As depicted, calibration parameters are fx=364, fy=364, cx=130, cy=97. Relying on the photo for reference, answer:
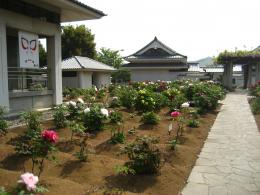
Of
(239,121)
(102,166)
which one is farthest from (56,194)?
(239,121)

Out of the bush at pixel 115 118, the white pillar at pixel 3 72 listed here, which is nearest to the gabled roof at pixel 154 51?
the white pillar at pixel 3 72

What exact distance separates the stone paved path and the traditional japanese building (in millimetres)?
31073

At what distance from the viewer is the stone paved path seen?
606 centimetres

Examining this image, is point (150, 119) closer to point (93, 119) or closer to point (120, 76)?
point (93, 119)

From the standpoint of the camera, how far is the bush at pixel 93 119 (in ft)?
29.5

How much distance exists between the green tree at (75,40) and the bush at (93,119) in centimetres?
3804

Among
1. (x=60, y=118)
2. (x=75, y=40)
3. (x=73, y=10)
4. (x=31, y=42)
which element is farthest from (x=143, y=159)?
(x=75, y=40)

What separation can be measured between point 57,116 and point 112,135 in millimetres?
1501

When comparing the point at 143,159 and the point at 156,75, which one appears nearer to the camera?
the point at 143,159

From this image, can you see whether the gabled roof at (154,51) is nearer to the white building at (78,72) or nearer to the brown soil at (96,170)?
the white building at (78,72)

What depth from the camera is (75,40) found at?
1847 inches

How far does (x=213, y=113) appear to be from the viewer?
16031 millimetres

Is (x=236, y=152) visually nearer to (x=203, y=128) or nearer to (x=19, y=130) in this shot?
(x=203, y=128)

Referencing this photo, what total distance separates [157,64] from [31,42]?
32547 mm
